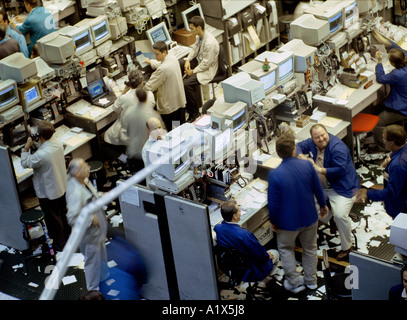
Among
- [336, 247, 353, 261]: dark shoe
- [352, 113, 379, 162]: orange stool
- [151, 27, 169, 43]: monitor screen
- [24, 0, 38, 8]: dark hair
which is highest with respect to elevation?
[24, 0, 38, 8]: dark hair

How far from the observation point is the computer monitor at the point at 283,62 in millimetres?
8425

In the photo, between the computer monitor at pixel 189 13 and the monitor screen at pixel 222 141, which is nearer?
the monitor screen at pixel 222 141

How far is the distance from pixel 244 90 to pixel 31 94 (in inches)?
108

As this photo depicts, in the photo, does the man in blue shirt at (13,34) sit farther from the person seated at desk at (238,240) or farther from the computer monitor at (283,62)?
the person seated at desk at (238,240)

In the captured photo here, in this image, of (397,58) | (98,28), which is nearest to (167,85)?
(98,28)

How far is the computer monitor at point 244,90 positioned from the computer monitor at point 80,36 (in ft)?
7.91

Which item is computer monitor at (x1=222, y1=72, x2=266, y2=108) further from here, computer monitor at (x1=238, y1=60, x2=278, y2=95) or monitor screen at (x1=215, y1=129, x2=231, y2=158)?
monitor screen at (x1=215, y1=129, x2=231, y2=158)

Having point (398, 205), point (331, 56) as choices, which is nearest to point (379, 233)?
point (398, 205)

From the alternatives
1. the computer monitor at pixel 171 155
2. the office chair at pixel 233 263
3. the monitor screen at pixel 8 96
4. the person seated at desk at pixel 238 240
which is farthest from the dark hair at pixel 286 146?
the monitor screen at pixel 8 96

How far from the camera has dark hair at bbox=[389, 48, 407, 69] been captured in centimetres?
907

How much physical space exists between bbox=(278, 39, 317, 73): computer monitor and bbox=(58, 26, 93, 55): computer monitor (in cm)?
256

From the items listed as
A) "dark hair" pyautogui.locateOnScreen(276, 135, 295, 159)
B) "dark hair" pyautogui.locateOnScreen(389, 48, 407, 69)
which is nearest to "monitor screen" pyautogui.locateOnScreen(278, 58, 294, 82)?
"dark hair" pyautogui.locateOnScreen(389, 48, 407, 69)

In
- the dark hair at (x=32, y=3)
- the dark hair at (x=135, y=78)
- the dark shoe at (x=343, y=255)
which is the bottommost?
the dark shoe at (x=343, y=255)

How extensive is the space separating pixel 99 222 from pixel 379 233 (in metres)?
3.18
